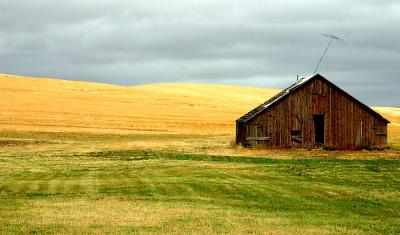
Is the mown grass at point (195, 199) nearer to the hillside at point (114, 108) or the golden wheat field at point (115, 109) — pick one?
the golden wheat field at point (115, 109)

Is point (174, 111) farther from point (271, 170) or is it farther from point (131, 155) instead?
point (271, 170)

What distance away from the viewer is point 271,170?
30688mm

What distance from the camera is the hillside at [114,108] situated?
67.4 meters

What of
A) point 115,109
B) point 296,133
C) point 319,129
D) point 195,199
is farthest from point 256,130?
point 115,109

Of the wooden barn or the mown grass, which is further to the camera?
the wooden barn

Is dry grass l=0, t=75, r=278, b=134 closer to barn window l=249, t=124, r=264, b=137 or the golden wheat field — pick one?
the golden wheat field

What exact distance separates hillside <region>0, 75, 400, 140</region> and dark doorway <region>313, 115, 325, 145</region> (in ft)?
61.5

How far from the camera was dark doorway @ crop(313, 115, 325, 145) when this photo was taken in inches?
2032

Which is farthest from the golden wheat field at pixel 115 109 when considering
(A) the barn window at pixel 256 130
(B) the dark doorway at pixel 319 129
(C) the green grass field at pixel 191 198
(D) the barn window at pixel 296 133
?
(C) the green grass field at pixel 191 198

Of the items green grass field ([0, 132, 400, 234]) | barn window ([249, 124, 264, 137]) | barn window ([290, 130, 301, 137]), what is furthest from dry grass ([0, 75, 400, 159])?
green grass field ([0, 132, 400, 234])

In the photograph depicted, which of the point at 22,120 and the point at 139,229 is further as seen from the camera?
the point at 22,120

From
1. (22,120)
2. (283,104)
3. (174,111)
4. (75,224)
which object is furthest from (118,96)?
(75,224)

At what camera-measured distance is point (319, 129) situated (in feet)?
172

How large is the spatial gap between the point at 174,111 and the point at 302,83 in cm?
3418
